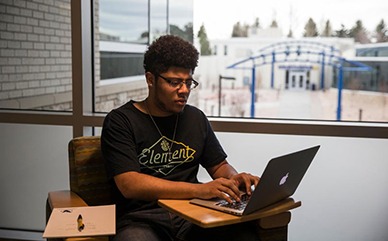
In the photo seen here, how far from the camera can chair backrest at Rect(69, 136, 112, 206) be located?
2.14 metres

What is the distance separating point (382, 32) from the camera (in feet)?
8.79

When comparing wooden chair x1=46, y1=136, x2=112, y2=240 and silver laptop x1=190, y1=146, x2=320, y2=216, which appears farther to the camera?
wooden chair x1=46, y1=136, x2=112, y2=240

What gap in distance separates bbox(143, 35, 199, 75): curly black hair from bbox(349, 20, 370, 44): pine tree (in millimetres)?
1268

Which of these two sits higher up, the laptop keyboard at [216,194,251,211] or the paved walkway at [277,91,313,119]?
the paved walkway at [277,91,313,119]


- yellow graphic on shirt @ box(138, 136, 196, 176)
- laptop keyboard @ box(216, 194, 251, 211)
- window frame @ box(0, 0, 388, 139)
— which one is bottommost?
laptop keyboard @ box(216, 194, 251, 211)

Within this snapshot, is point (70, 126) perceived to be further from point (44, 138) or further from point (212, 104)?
point (212, 104)

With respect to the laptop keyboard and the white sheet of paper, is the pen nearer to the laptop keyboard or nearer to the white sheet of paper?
the white sheet of paper

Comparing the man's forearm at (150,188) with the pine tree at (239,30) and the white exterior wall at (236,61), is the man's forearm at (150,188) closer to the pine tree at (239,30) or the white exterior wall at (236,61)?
the white exterior wall at (236,61)

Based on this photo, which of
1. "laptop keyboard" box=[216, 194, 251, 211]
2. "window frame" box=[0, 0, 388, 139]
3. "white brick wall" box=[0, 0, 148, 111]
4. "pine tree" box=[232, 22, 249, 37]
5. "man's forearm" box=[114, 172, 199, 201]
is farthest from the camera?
"white brick wall" box=[0, 0, 148, 111]

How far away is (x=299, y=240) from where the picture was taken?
2.80m

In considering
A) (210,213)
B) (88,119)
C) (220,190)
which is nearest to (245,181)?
→ (220,190)

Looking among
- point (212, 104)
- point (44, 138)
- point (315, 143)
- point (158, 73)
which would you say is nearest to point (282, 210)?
point (158, 73)

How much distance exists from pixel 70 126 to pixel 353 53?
2.01 m

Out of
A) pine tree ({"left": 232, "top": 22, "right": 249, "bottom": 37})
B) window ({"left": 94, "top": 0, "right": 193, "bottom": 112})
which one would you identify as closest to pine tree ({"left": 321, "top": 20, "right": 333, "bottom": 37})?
pine tree ({"left": 232, "top": 22, "right": 249, "bottom": 37})
